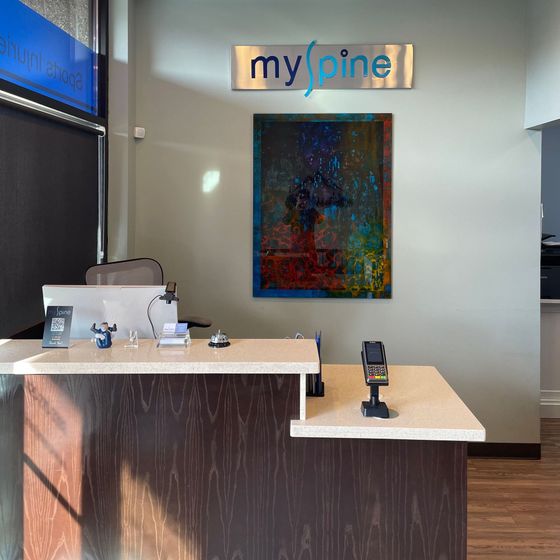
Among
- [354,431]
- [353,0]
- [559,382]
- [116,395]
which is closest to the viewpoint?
[354,431]

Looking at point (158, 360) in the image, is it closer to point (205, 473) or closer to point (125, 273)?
point (205, 473)

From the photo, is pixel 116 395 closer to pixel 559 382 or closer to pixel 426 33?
pixel 426 33

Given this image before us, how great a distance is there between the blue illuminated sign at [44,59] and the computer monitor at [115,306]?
1254 mm

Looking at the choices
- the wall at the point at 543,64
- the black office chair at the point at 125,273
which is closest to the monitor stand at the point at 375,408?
the black office chair at the point at 125,273

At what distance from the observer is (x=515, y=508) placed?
10.8ft

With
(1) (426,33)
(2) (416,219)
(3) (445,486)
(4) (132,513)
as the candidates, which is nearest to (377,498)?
(3) (445,486)

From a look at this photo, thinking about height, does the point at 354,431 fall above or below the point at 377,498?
above

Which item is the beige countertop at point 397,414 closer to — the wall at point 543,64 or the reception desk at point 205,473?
the reception desk at point 205,473

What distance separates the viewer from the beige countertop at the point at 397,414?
1.92 metres

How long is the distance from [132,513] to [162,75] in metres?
3.10

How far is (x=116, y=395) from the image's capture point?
6.77 ft

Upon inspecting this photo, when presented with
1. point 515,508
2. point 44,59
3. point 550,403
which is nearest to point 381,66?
point 44,59

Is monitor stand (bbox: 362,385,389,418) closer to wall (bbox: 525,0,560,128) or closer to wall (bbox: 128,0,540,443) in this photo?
wall (bbox: 128,0,540,443)

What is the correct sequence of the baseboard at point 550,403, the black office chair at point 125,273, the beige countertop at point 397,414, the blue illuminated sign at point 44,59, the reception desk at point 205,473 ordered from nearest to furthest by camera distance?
the beige countertop at point 397,414, the reception desk at point 205,473, the blue illuminated sign at point 44,59, the black office chair at point 125,273, the baseboard at point 550,403
